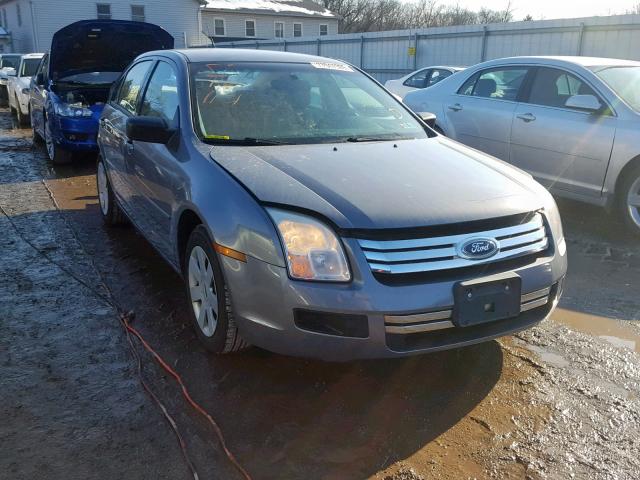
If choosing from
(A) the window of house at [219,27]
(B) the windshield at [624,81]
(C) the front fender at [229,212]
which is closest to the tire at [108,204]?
(C) the front fender at [229,212]

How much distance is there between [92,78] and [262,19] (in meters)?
→ 34.1

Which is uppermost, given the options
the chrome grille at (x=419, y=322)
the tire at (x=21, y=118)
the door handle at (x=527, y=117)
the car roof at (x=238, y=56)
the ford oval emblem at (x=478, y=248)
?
the car roof at (x=238, y=56)

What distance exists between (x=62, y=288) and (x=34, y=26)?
32.4 metres

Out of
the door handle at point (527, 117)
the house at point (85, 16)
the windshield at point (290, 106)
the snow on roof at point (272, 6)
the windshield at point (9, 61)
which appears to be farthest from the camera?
the snow on roof at point (272, 6)

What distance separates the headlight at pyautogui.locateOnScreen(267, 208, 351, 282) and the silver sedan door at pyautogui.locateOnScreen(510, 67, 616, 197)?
4.00m

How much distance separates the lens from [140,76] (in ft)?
16.4

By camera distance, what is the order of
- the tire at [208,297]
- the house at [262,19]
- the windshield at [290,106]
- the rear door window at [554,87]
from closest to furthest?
the tire at [208,297] < the windshield at [290,106] < the rear door window at [554,87] < the house at [262,19]

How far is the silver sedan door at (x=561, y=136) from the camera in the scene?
5.71m

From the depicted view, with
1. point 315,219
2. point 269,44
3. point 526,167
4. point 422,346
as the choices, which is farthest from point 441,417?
point 269,44

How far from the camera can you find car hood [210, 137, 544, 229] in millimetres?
2779

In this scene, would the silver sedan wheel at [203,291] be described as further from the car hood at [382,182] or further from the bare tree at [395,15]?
the bare tree at [395,15]

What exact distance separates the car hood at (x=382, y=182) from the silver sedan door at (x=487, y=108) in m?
3.09

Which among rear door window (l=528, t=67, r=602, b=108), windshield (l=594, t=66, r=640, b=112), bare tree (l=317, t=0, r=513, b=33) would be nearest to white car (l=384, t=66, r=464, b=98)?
rear door window (l=528, t=67, r=602, b=108)

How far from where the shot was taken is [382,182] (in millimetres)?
3074
